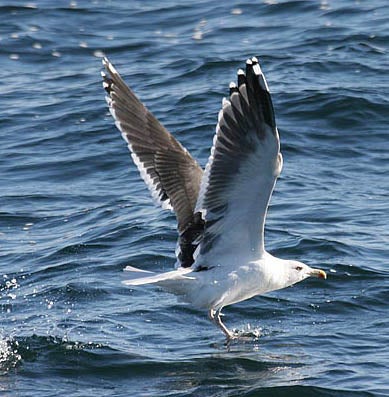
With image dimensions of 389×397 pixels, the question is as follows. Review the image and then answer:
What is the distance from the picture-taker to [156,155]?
9.12 m

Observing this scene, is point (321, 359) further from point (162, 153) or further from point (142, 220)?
point (142, 220)

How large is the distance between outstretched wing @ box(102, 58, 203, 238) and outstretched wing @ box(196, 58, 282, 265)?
504mm

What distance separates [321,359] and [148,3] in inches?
494

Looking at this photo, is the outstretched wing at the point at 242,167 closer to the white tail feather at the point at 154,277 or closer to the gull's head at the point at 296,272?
the white tail feather at the point at 154,277

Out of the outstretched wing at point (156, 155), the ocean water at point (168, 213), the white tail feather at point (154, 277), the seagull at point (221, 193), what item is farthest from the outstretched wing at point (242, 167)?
the ocean water at point (168, 213)

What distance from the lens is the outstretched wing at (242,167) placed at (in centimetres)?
759

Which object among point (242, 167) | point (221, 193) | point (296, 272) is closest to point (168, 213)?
point (296, 272)

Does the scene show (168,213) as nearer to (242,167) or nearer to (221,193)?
(221,193)

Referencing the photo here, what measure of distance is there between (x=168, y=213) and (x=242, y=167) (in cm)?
446

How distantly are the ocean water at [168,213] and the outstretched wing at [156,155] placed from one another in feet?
3.48

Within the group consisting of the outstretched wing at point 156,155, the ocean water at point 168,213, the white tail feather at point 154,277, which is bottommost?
the ocean water at point 168,213

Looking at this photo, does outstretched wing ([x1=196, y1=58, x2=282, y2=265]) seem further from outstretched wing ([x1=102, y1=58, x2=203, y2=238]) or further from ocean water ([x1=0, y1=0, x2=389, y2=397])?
ocean water ([x1=0, y1=0, x2=389, y2=397])

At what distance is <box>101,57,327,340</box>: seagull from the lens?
302 inches

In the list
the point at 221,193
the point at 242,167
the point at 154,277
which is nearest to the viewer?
the point at 242,167
